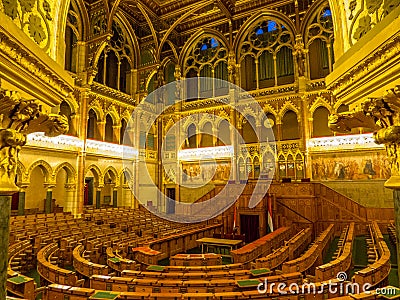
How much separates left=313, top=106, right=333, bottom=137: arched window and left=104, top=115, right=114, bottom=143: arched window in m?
12.5

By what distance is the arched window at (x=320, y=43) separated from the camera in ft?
54.7

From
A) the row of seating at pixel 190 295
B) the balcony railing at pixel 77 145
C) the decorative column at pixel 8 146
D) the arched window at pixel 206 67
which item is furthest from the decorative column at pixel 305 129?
the decorative column at pixel 8 146

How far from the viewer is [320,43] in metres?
17.2

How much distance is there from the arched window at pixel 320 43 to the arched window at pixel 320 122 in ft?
6.57

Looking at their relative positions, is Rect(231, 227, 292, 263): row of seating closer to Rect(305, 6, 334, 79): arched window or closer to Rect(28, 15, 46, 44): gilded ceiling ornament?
Rect(28, 15, 46, 44): gilded ceiling ornament

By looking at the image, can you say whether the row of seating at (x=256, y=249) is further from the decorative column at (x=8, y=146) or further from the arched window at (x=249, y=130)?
the arched window at (x=249, y=130)

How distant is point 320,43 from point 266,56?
3.23m

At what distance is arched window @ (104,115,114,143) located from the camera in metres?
18.9

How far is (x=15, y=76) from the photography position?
219cm

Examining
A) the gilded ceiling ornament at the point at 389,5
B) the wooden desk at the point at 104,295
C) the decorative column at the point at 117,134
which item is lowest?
the wooden desk at the point at 104,295

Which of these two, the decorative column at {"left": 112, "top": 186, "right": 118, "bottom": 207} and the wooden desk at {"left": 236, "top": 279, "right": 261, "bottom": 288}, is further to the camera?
the decorative column at {"left": 112, "top": 186, "right": 118, "bottom": 207}

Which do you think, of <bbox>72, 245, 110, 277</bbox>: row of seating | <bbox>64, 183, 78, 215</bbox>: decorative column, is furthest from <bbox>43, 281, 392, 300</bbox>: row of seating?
<bbox>64, 183, 78, 215</bbox>: decorative column

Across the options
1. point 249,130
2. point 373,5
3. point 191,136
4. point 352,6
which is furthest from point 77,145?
point 373,5

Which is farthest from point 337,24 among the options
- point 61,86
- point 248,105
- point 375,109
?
point 248,105
